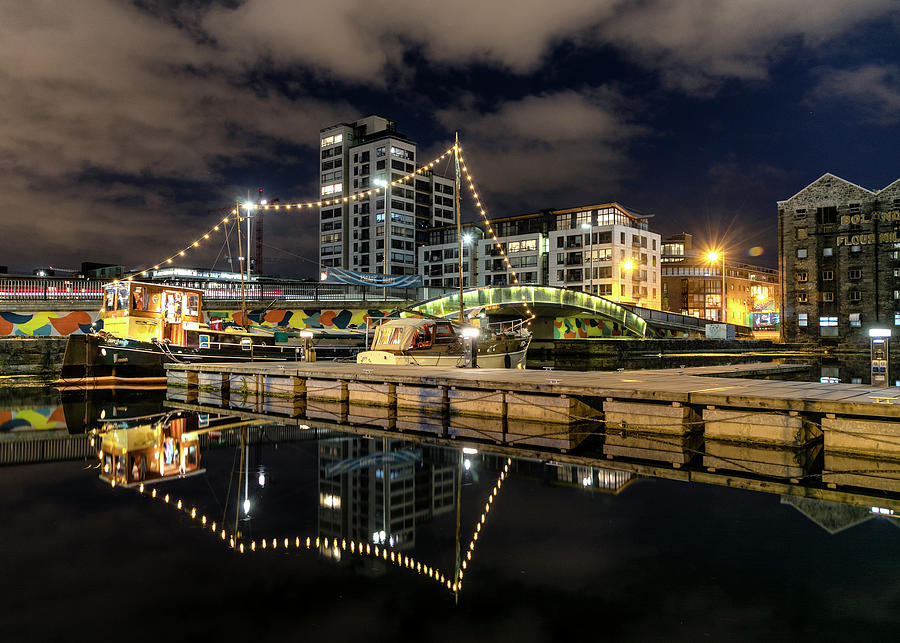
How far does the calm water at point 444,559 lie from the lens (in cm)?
551

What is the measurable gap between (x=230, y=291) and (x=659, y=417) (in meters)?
33.2

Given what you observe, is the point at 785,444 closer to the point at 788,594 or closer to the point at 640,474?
the point at 640,474

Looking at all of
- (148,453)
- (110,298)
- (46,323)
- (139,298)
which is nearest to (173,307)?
(139,298)

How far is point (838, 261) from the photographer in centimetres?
7012

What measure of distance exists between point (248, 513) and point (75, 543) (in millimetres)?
2233

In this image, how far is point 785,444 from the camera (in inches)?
457

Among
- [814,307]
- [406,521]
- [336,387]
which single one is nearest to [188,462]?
[406,521]

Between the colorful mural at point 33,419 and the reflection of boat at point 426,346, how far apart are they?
11.6 metres

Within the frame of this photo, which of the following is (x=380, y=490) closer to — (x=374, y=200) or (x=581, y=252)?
(x=581, y=252)

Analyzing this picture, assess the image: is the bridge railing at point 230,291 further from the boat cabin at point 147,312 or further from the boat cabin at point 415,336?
the boat cabin at point 415,336

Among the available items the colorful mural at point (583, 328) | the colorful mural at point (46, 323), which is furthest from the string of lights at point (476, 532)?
the colorful mural at point (583, 328)

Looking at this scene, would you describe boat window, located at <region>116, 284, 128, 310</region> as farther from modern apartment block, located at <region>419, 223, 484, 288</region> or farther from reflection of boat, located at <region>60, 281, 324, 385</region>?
modern apartment block, located at <region>419, 223, 484, 288</region>

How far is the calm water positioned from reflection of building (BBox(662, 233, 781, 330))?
98305mm

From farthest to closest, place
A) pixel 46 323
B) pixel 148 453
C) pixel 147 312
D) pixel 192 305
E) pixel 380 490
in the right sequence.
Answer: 1. pixel 46 323
2. pixel 192 305
3. pixel 147 312
4. pixel 148 453
5. pixel 380 490
